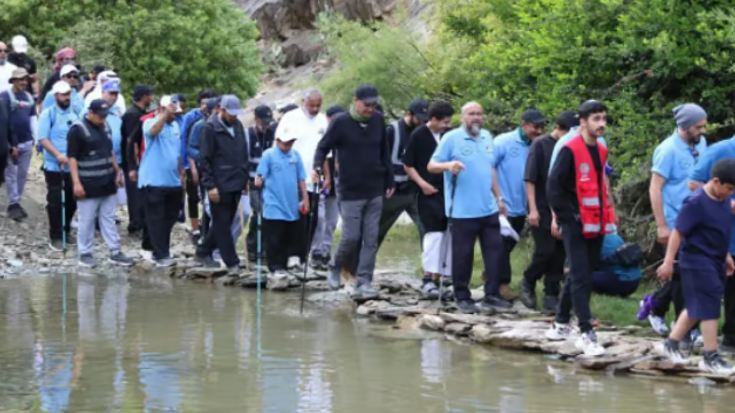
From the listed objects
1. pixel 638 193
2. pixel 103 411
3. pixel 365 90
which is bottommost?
pixel 103 411

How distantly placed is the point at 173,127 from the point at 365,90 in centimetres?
360

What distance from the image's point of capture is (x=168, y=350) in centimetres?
1123

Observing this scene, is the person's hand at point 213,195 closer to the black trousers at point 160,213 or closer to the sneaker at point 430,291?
the black trousers at point 160,213

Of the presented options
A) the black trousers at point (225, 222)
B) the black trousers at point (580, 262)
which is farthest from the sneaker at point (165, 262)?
the black trousers at point (580, 262)

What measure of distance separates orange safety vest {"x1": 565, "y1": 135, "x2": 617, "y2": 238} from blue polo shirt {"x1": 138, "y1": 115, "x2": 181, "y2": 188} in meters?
6.36

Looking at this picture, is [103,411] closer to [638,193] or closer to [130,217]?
[638,193]

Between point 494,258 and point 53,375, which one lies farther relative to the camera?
point 494,258

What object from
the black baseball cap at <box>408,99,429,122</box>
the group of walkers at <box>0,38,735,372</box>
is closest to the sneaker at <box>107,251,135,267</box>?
the group of walkers at <box>0,38,735,372</box>

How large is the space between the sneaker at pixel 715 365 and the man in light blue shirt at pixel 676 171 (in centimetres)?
97

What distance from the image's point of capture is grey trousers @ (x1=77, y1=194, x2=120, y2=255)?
16.0m

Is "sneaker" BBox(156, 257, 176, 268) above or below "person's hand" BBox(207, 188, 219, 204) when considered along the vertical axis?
below

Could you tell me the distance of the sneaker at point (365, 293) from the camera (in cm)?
1355

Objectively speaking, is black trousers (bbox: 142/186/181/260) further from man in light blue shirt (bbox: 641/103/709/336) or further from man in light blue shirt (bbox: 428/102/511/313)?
man in light blue shirt (bbox: 641/103/709/336)

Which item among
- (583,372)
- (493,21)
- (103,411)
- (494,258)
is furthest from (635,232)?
(103,411)
